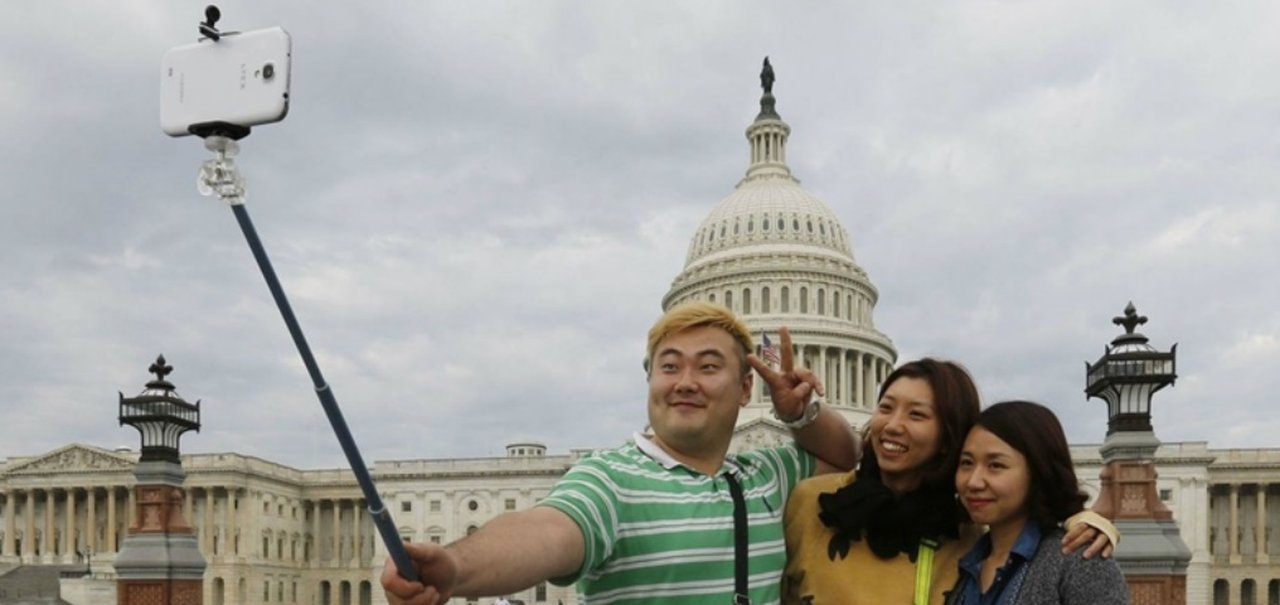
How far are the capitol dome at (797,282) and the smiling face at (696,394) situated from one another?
89.1 metres

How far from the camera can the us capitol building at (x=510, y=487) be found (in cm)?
8850

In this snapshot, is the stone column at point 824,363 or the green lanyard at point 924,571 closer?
the green lanyard at point 924,571

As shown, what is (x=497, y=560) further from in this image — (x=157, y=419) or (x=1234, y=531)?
(x=1234, y=531)

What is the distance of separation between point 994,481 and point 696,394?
115 cm

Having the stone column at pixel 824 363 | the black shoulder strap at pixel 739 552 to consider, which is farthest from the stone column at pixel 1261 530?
the black shoulder strap at pixel 739 552

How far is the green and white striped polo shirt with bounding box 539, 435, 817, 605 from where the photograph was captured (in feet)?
12.6

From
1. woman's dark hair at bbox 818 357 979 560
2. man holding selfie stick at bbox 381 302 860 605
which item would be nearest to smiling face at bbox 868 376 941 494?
woman's dark hair at bbox 818 357 979 560

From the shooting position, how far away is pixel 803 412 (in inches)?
202

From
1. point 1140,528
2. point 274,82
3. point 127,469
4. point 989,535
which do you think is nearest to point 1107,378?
point 1140,528

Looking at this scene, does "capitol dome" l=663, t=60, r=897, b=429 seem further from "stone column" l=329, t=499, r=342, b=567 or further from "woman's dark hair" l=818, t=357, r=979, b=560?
"woman's dark hair" l=818, t=357, r=979, b=560

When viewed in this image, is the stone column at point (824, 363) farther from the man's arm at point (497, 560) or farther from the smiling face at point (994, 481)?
the man's arm at point (497, 560)

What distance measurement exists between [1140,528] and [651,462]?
13.0 meters

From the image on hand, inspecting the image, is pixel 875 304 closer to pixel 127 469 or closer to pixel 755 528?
pixel 127 469

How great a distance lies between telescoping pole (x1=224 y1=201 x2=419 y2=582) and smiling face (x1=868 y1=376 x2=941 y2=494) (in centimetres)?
234
